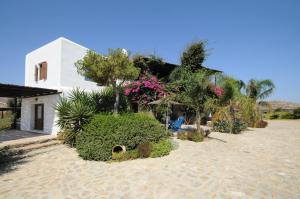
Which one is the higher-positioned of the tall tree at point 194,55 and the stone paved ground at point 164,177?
the tall tree at point 194,55

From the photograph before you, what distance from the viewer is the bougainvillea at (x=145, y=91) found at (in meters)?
15.4

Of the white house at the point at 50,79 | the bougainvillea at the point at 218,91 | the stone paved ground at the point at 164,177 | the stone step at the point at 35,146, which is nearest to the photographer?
the stone paved ground at the point at 164,177

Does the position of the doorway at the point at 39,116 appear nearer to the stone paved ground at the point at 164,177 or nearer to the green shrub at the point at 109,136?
the stone paved ground at the point at 164,177

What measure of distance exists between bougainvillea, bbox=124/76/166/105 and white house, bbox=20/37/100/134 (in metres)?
4.06

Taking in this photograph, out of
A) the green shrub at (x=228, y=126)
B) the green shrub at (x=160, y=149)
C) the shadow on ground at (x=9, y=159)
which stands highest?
the green shrub at (x=228, y=126)

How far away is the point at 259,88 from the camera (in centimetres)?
2769

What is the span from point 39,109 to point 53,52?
4.33 metres

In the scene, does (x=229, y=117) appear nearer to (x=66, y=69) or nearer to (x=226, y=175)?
(x=226, y=175)

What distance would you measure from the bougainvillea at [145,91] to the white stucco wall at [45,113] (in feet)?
16.1


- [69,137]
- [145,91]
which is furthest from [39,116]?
[145,91]

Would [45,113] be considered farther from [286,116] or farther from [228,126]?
[286,116]

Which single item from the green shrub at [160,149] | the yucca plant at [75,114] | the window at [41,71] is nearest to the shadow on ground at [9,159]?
the yucca plant at [75,114]

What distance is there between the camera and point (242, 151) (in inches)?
402

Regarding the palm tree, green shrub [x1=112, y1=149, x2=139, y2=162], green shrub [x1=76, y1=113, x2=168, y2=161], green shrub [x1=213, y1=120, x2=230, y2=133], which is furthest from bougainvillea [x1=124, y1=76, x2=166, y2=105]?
the palm tree
